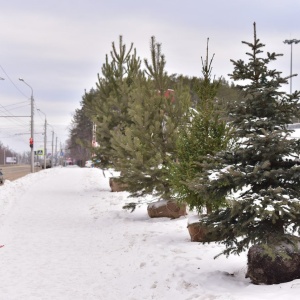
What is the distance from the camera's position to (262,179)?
605cm

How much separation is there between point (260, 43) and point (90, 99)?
58.1 ft

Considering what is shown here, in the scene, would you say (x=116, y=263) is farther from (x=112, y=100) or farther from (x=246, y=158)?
(x=112, y=100)

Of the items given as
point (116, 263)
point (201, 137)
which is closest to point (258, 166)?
point (201, 137)

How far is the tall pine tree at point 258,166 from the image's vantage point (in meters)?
5.95

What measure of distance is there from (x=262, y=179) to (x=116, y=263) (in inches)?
152

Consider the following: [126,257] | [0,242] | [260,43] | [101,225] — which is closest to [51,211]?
[101,225]

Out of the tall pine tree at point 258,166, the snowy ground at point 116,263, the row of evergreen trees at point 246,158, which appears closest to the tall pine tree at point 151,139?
the snowy ground at point 116,263

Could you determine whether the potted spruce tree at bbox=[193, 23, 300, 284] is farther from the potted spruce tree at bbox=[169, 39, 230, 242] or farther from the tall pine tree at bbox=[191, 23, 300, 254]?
the potted spruce tree at bbox=[169, 39, 230, 242]

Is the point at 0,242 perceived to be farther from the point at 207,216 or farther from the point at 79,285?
the point at 207,216

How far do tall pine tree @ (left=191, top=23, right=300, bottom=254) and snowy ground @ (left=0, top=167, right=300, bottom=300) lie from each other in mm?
829

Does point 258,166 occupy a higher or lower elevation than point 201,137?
lower

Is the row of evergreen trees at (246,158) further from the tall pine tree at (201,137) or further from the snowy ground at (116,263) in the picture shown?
the snowy ground at (116,263)

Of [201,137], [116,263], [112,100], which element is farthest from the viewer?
[112,100]

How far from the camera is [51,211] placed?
15781 millimetres
